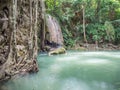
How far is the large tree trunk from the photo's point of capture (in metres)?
7.97

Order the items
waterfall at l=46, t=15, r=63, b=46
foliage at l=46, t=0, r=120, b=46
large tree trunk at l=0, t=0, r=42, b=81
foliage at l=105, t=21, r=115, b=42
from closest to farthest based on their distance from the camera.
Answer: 1. large tree trunk at l=0, t=0, r=42, b=81
2. waterfall at l=46, t=15, r=63, b=46
3. foliage at l=105, t=21, r=115, b=42
4. foliage at l=46, t=0, r=120, b=46

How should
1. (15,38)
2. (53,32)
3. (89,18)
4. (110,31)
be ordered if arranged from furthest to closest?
1. (89,18)
2. (110,31)
3. (53,32)
4. (15,38)

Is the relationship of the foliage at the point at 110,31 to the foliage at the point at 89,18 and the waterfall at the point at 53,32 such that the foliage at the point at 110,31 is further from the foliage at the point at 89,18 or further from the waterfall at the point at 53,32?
the waterfall at the point at 53,32

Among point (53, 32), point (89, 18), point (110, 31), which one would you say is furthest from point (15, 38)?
point (89, 18)

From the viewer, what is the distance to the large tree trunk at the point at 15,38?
26.1ft

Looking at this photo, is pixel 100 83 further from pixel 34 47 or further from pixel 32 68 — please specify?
pixel 34 47

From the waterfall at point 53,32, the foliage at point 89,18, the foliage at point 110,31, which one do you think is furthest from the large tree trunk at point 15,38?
the foliage at point 110,31

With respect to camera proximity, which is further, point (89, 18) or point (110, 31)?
point (89, 18)

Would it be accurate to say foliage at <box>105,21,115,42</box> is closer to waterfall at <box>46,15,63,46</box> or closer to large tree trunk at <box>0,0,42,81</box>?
waterfall at <box>46,15,63,46</box>

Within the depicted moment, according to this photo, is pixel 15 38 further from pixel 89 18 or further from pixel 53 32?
pixel 89 18

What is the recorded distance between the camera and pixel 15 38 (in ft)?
26.9

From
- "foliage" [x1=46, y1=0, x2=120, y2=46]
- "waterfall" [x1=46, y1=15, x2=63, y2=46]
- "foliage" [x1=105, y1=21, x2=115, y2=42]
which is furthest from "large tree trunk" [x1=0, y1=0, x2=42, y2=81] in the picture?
"foliage" [x1=105, y1=21, x2=115, y2=42]

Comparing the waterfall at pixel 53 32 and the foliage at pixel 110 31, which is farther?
the foliage at pixel 110 31

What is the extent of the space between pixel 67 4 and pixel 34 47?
60.9 ft
